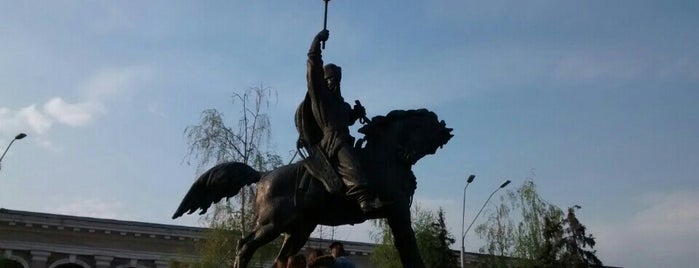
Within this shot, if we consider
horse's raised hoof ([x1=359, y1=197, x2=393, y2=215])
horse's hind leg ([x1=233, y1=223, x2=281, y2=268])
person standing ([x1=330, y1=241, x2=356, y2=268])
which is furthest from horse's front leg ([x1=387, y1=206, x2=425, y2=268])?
horse's hind leg ([x1=233, y1=223, x2=281, y2=268])

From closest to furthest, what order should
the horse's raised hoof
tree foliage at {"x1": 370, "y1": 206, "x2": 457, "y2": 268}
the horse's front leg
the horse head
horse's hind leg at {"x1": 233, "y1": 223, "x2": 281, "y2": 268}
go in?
the horse's raised hoof, the horse's front leg, horse's hind leg at {"x1": 233, "y1": 223, "x2": 281, "y2": 268}, the horse head, tree foliage at {"x1": 370, "y1": 206, "x2": 457, "y2": 268}

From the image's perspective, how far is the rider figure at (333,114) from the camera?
791 cm

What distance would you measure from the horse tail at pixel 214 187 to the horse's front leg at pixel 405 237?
160 centimetres

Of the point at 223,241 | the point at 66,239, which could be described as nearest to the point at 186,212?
the point at 223,241

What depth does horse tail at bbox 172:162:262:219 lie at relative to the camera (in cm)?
832

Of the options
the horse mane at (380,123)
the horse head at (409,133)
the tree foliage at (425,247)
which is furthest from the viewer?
the tree foliage at (425,247)

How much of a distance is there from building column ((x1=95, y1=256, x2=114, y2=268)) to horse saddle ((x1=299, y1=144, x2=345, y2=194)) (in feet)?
105

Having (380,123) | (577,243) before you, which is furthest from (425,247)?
(380,123)

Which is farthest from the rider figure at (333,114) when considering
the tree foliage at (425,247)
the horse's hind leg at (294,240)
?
the tree foliage at (425,247)

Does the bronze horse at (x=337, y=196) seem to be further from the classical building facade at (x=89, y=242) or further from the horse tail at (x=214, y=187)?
the classical building facade at (x=89, y=242)

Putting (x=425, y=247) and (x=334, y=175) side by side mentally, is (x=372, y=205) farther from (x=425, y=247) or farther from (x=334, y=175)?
(x=425, y=247)

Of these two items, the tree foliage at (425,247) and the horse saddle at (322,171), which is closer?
the horse saddle at (322,171)

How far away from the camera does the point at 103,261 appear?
3781cm

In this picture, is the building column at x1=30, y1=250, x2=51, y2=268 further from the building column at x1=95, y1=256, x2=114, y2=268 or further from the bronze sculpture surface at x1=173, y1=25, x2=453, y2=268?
the bronze sculpture surface at x1=173, y1=25, x2=453, y2=268
